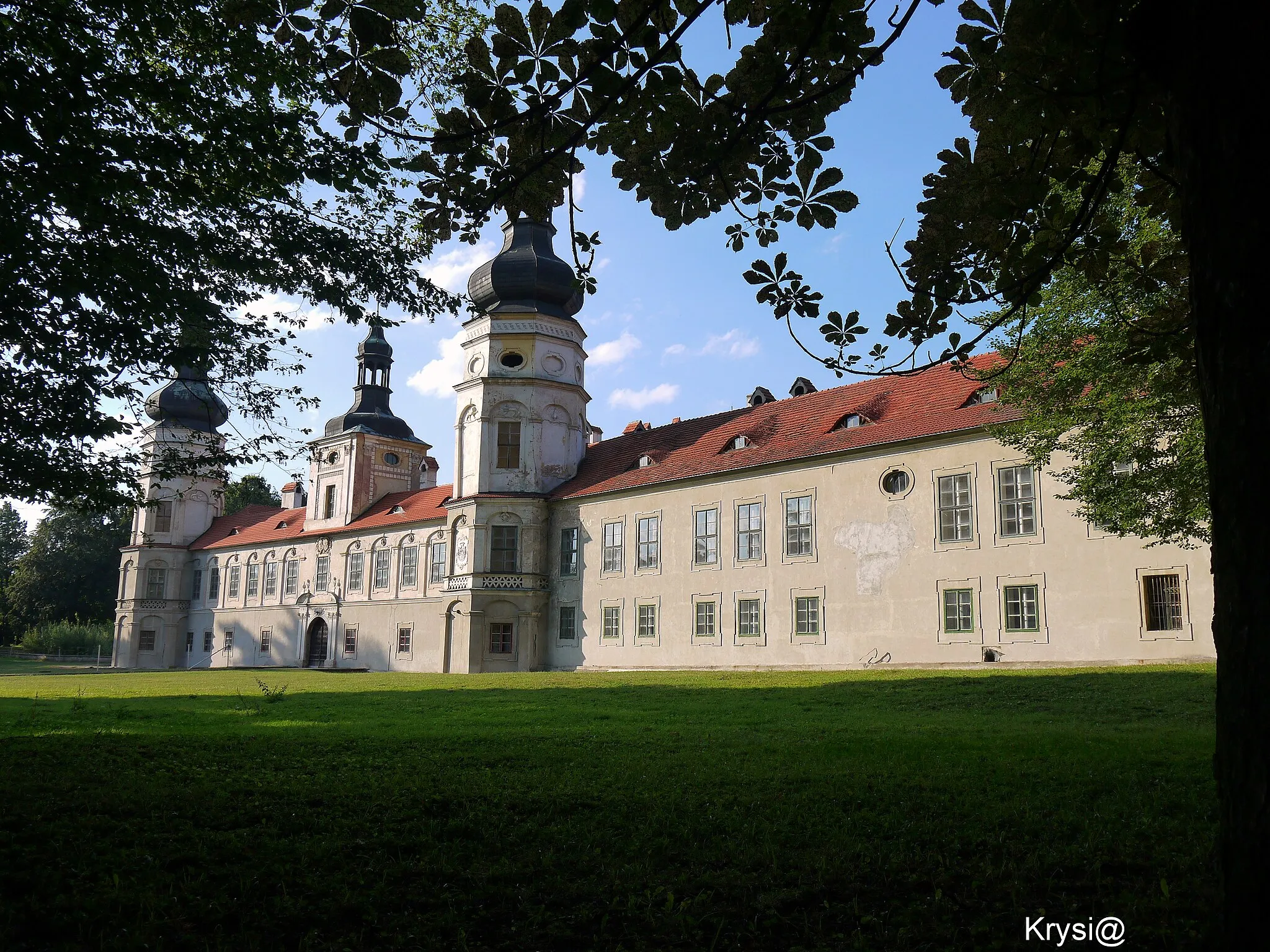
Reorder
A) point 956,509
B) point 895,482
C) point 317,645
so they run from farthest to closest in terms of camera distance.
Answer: point 317,645, point 895,482, point 956,509

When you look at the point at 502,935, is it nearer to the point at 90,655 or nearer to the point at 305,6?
the point at 305,6

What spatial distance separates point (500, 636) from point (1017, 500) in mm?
20065

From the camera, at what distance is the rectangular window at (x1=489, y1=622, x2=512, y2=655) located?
3747 cm

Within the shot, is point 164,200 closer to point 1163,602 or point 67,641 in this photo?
point 1163,602

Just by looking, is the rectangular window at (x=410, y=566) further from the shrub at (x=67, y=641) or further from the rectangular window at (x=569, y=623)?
the shrub at (x=67, y=641)

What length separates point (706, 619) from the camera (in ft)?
106

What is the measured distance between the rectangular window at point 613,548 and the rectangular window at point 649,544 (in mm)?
867

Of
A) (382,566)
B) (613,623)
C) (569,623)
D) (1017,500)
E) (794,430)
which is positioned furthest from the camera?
(382,566)

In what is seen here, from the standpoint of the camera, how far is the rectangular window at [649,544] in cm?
3434

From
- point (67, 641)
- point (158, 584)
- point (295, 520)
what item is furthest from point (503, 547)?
point (67, 641)

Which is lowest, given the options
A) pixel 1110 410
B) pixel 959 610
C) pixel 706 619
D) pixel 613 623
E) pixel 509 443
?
pixel 613 623

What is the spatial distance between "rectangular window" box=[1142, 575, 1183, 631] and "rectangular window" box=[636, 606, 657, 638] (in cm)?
1590

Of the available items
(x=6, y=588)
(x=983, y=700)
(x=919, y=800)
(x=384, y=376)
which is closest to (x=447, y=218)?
(x=919, y=800)

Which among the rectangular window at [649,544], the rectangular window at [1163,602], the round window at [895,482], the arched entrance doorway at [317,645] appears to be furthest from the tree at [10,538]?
the rectangular window at [1163,602]
